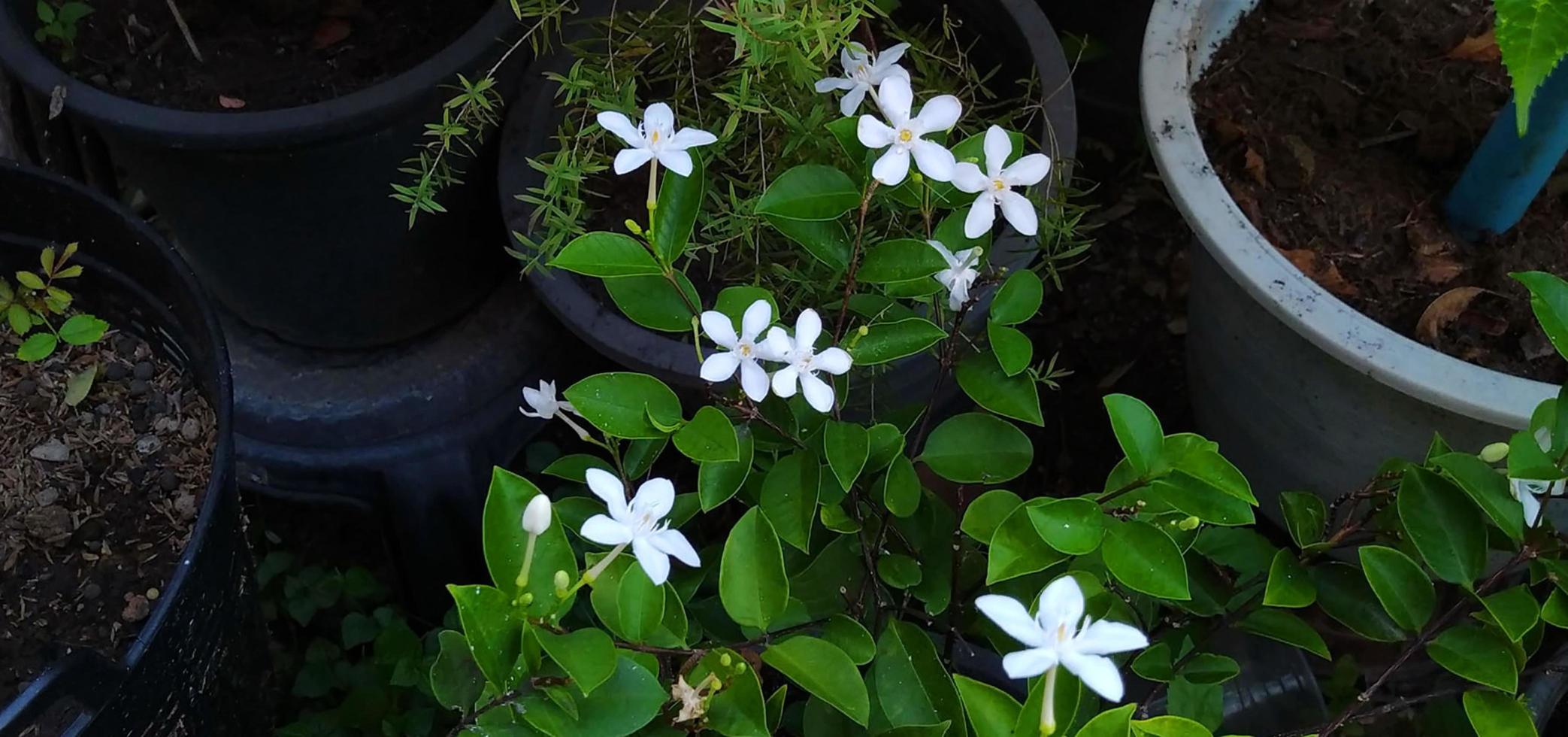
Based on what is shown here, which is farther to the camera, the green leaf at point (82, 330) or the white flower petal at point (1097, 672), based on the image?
the green leaf at point (82, 330)

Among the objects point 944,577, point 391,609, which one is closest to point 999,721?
point 944,577

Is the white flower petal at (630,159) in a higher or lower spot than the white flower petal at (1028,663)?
higher

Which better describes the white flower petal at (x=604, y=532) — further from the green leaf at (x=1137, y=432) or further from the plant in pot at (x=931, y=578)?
the green leaf at (x=1137, y=432)

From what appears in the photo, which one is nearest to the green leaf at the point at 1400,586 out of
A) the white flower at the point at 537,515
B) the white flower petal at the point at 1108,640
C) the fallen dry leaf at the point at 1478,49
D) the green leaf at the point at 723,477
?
the white flower petal at the point at 1108,640

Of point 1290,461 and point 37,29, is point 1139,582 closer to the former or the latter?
point 1290,461

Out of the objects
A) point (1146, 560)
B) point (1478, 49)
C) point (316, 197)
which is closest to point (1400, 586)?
point (1146, 560)
